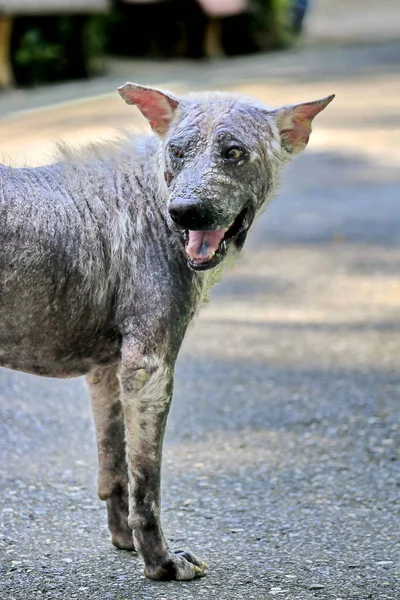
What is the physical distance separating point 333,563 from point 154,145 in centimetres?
162

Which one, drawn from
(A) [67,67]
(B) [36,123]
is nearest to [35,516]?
(B) [36,123]

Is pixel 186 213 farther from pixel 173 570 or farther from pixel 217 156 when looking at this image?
pixel 173 570

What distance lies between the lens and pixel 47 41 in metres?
16.2

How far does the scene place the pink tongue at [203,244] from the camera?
4.01 metres

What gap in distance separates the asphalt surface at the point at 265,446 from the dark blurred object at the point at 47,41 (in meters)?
6.26

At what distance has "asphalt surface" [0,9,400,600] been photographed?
14.2 ft

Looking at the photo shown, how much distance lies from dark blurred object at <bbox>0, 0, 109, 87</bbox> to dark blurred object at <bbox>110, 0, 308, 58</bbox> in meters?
2.79

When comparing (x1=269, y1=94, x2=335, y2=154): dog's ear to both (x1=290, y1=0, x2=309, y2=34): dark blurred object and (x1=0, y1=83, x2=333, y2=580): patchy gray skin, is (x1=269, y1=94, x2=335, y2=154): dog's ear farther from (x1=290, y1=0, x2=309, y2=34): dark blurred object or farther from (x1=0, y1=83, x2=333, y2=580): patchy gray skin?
(x1=290, y1=0, x2=309, y2=34): dark blurred object

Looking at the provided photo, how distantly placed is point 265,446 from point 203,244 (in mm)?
1937

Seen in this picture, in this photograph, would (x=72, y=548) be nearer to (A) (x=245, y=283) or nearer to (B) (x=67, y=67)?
(A) (x=245, y=283)

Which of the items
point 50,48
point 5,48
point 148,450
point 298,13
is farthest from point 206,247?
point 298,13

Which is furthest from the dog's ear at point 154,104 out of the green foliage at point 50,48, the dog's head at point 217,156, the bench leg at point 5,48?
the green foliage at point 50,48

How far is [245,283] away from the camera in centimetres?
869

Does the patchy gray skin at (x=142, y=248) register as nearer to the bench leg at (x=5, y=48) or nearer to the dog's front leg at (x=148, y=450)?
the dog's front leg at (x=148, y=450)
